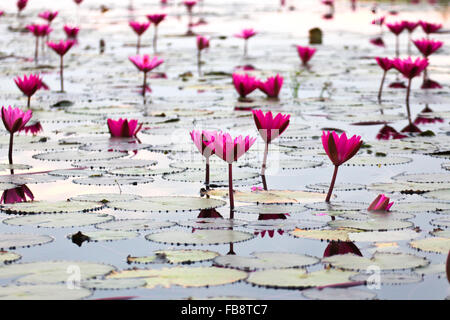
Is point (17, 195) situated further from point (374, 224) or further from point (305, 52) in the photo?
point (305, 52)

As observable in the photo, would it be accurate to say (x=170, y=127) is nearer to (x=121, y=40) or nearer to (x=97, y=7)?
(x=121, y=40)

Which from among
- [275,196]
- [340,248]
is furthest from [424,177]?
[340,248]

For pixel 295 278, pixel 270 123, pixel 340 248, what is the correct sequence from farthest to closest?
1. pixel 270 123
2. pixel 340 248
3. pixel 295 278

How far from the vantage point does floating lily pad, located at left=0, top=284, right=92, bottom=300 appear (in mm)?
2031

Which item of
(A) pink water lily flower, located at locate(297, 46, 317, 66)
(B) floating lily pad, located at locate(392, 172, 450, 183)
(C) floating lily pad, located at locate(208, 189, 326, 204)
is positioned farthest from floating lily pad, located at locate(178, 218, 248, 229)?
(A) pink water lily flower, located at locate(297, 46, 317, 66)

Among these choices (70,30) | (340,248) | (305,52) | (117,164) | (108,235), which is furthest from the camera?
(70,30)

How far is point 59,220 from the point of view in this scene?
2793 mm

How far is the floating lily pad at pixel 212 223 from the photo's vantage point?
2721mm

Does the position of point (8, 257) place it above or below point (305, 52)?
below

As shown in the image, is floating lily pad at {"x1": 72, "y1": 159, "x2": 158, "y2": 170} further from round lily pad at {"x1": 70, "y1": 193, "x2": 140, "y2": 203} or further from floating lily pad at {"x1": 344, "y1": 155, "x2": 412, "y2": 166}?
floating lily pad at {"x1": 344, "y1": 155, "x2": 412, "y2": 166}

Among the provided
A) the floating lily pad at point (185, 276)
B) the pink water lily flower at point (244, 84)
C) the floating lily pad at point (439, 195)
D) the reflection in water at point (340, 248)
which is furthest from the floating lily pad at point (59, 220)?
the pink water lily flower at point (244, 84)

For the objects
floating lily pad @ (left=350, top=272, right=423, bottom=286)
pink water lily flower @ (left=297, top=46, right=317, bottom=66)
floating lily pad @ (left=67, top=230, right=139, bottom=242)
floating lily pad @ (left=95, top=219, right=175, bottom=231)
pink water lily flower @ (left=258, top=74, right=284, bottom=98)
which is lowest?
floating lily pad @ (left=350, top=272, right=423, bottom=286)

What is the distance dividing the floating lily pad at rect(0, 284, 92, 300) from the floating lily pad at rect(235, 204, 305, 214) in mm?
901

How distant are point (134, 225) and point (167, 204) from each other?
0.27 metres
